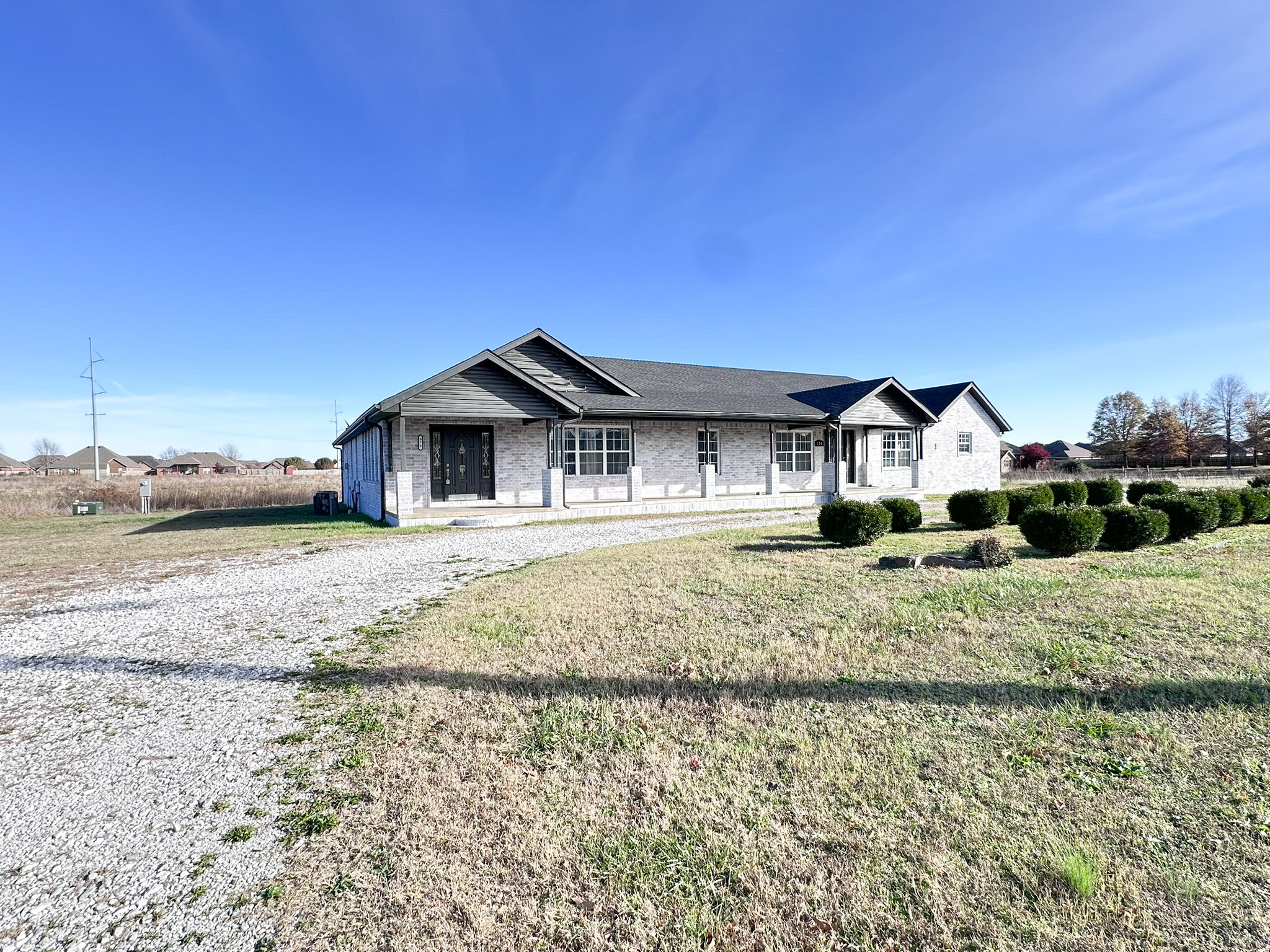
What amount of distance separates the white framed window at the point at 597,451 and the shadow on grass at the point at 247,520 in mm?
6055

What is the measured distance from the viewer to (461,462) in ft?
58.5

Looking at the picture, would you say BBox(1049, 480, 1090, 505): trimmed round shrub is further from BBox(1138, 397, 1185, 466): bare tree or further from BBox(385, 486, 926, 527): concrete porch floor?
BBox(1138, 397, 1185, 466): bare tree

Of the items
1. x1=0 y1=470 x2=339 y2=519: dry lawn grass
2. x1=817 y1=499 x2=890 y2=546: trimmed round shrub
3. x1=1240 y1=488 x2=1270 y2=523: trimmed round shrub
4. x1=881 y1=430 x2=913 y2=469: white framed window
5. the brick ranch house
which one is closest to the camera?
x1=817 y1=499 x2=890 y2=546: trimmed round shrub

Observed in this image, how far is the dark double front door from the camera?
688 inches

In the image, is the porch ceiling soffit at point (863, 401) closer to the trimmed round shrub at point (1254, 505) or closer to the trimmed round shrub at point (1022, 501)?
the trimmed round shrub at point (1022, 501)

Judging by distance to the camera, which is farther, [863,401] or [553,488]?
[863,401]

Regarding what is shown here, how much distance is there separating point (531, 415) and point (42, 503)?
855 inches

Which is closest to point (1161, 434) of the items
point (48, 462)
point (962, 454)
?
point (962, 454)

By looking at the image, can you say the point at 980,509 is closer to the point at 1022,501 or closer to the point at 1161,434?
the point at 1022,501

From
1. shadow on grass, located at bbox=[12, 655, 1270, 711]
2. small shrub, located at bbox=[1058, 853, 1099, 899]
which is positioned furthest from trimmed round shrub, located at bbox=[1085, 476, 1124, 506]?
small shrub, located at bbox=[1058, 853, 1099, 899]

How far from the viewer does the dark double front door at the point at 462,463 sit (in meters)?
17.5

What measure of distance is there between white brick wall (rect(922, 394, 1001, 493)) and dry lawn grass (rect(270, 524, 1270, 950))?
68.4 feet

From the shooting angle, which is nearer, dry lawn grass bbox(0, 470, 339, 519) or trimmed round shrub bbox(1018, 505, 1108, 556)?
trimmed round shrub bbox(1018, 505, 1108, 556)

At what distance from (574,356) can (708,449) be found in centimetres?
544
